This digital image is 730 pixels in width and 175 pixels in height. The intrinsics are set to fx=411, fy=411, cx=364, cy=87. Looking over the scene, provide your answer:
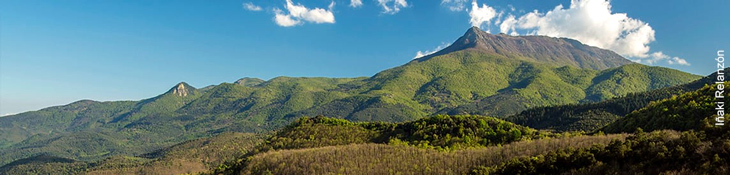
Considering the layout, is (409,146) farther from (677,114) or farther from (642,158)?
(642,158)

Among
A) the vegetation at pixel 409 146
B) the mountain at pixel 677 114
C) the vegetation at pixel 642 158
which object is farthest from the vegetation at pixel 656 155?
the vegetation at pixel 409 146

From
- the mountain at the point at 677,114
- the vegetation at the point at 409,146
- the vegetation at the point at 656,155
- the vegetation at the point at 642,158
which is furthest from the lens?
the vegetation at the point at 409,146

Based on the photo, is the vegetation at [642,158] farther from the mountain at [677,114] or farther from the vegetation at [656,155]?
the mountain at [677,114]

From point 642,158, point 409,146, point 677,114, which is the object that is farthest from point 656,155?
point 409,146

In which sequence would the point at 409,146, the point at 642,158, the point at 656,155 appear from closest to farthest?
1. the point at 656,155
2. the point at 642,158
3. the point at 409,146

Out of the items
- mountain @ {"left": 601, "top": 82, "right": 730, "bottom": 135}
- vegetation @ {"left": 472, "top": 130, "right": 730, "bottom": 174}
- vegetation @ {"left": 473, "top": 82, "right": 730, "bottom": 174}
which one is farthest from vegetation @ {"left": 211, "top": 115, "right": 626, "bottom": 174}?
mountain @ {"left": 601, "top": 82, "right": 730, "bottom": 135}

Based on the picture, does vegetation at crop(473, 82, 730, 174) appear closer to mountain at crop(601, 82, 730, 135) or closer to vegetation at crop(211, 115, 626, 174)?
mountain at crop(601, 82, 730, 135)

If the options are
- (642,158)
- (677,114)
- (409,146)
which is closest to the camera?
(642,158)

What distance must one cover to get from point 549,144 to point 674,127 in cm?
2758

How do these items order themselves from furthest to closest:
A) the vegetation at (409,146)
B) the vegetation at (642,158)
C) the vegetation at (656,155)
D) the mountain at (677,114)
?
the vegetation at (409,146) < the mountain at (677,114) < the vegetation at (656,155) < the vegetation at (642,158)

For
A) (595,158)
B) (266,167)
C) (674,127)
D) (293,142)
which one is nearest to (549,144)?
(595,158)

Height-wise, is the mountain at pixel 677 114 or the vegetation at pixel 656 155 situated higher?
the mountain at pixel 677 114

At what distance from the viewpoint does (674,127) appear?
90.1 meters

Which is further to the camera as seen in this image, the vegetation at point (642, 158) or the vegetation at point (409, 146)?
the vegetation at point (409, 146)
